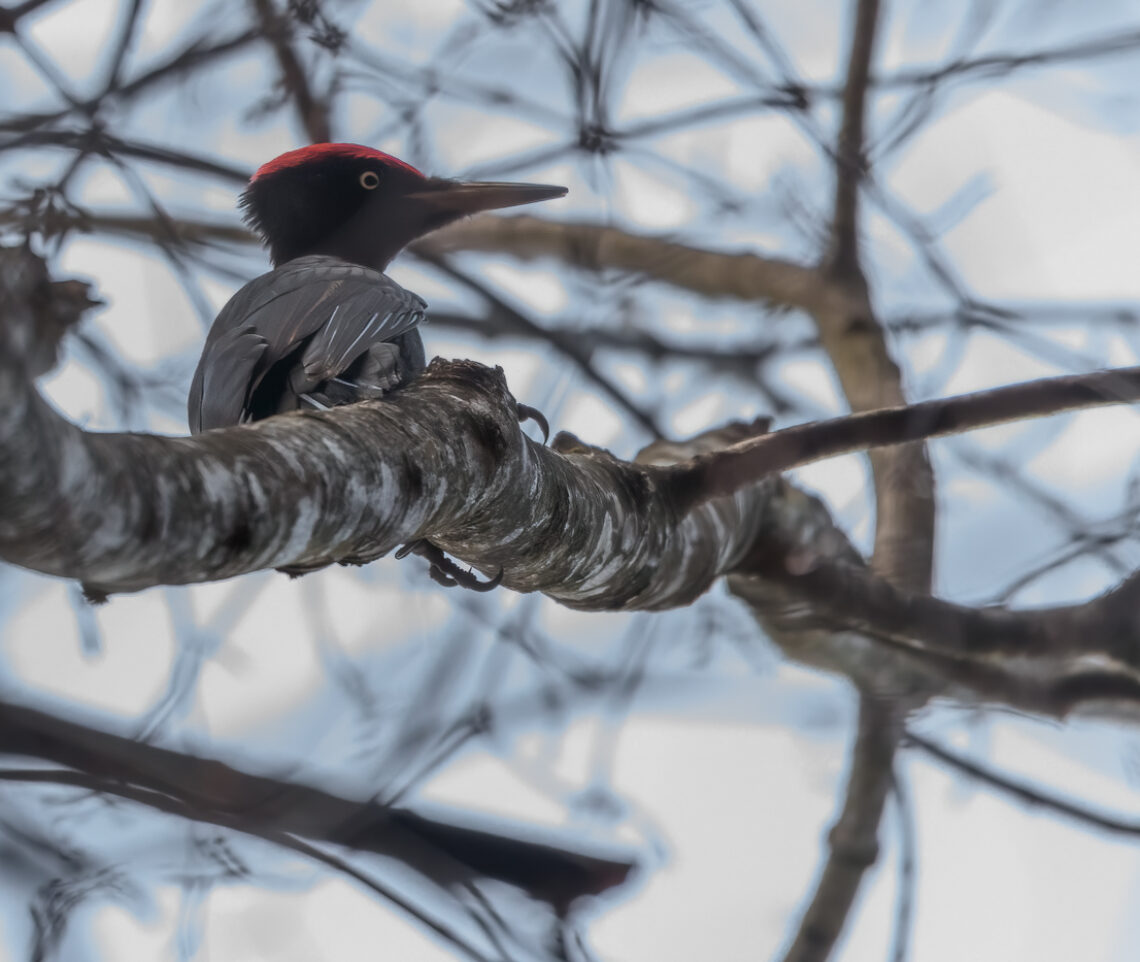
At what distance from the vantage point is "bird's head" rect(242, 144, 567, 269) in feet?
10.9

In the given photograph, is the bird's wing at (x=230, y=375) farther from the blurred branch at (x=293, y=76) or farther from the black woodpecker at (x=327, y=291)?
the blurred branch at (x=293, y=76)

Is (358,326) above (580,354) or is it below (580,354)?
below

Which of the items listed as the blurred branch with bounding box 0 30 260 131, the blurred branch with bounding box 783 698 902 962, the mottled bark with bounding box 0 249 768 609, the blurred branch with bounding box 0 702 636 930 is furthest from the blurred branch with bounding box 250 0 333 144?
the blurred branch with bounding box 783 698 902 962

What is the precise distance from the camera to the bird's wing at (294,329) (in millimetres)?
2369

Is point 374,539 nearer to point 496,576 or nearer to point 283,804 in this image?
point 283,804

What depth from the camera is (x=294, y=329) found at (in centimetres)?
246

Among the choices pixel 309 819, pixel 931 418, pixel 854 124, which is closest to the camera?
pixel 309 819

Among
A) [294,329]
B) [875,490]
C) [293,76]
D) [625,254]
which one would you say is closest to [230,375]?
[294,329]

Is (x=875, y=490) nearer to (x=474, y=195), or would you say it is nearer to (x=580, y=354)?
(x=580, y=354)

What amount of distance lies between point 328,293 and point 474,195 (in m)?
0.83

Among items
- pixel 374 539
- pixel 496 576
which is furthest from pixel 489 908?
pixel 496 576

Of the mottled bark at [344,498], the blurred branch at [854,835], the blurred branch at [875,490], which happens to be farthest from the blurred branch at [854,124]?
the blurred branch at [854,835]

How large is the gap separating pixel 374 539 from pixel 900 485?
191 centimetres

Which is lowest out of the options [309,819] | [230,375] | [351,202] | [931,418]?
[309,819]
